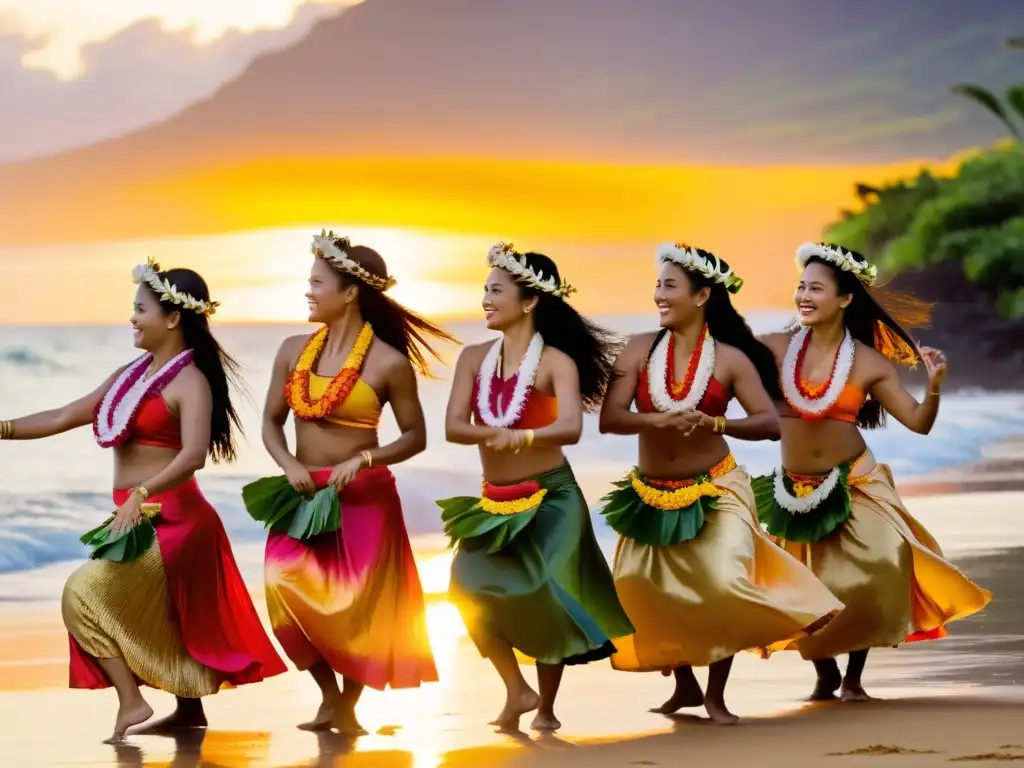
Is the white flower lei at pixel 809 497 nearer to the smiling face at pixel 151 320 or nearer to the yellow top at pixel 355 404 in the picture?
the yellow top at pixel 355 404

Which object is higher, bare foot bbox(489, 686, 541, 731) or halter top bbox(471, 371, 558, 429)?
halter top bbox(471, 371, 558, 429)

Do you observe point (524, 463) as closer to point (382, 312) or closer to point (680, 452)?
point (680, 452)

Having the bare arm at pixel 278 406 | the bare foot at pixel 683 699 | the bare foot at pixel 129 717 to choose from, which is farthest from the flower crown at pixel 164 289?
the bare foot at pixel 683 699

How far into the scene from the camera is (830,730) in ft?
22.7

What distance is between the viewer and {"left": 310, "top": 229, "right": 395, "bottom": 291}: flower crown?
738 cm

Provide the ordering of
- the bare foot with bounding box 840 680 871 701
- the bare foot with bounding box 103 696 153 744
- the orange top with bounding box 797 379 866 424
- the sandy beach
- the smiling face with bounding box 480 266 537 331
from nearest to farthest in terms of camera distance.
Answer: the sandy beach → the bare foot with bounding box 103 696 153 744 → the smiling face with bounding box 480 266 537 331 → the bare foot with bounding box 840 680 871 701 → the orange top with bounding box 797 379 866 424

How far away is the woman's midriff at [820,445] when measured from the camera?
7.84 metres

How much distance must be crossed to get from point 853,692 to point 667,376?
4.53 feet

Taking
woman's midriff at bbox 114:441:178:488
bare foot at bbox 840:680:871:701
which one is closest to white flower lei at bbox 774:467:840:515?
bare foot at bbox 840:680:871:701

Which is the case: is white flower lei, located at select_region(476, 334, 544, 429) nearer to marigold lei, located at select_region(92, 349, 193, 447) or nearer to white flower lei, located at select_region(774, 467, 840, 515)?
marigold lei, located at select_region(92, 349, 193, 447)

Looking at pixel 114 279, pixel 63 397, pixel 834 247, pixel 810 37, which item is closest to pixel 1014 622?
pixel 834 247

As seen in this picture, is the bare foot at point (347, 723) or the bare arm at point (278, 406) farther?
the bare arm at point (278, 406)

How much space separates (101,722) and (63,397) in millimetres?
19629

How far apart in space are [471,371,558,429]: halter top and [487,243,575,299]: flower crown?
323 millimetres
